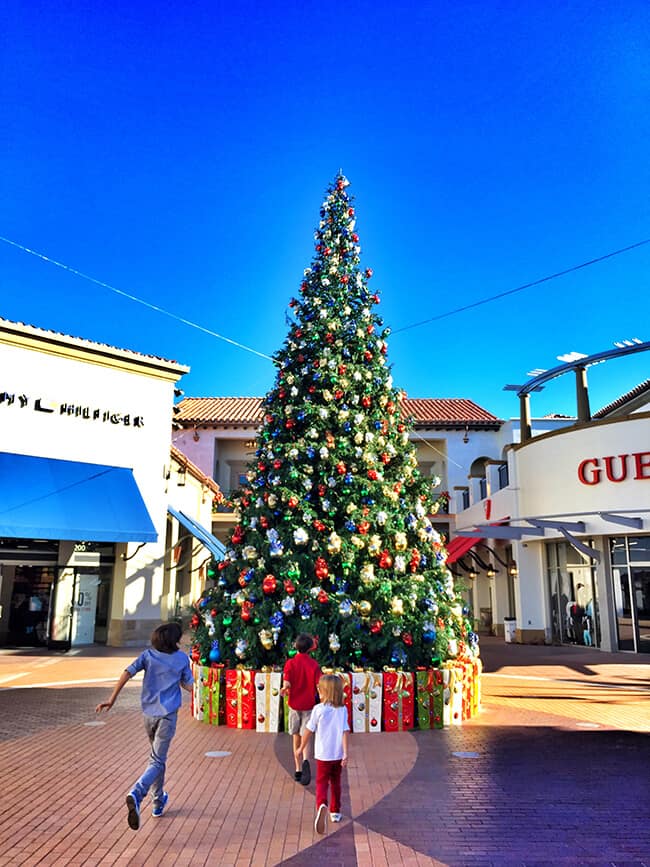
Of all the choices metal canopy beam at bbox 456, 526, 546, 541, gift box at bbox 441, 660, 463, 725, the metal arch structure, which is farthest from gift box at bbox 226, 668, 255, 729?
the metal arch structure

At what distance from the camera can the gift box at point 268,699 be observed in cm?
847

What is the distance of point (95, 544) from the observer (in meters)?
18.7

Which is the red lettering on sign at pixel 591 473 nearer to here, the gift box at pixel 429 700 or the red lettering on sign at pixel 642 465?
the red lettering on sign at pixel 642 465

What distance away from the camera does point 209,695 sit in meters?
9.00

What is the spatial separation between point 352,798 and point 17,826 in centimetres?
272

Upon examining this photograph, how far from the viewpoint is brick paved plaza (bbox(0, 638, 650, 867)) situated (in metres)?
4.62

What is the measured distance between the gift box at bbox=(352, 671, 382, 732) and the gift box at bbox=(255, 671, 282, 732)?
3.21 feet

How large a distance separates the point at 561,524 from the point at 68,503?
13.2 meters

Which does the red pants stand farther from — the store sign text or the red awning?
the red awning

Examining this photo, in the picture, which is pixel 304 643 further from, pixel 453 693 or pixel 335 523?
pixel 453 693

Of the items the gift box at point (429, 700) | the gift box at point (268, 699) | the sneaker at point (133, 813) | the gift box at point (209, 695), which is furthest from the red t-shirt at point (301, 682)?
the gift box at point (209, 695)

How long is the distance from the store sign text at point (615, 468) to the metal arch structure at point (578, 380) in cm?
207

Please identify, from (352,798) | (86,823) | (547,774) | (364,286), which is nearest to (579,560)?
(364,286)

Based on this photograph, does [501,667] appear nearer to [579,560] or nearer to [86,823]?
[579,560]
